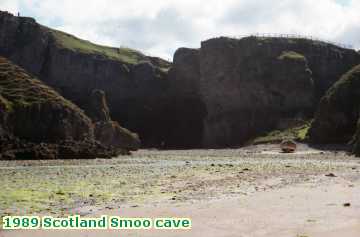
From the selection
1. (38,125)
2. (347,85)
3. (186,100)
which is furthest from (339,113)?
(186,100)

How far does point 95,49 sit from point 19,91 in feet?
259

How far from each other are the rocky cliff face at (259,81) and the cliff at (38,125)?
50849 mm

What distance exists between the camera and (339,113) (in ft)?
321

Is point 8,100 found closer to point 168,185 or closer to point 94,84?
point 168,185

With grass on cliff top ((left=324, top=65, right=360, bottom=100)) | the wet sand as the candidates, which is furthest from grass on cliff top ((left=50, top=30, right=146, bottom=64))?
the wet sand

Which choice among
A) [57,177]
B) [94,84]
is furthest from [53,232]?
[94,84]

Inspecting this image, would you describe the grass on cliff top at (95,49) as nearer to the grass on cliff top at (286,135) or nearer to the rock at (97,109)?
the rock at (97,109)

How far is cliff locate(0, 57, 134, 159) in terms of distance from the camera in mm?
69188

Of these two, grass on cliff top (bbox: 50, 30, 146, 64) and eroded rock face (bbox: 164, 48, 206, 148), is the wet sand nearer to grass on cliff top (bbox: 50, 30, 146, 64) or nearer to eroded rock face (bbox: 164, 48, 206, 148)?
eroded rock face (bbox: 164, 48, 206, 148)

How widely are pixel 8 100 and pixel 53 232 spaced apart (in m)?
69.7

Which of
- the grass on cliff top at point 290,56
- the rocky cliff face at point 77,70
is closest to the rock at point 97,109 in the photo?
the rocky cliff face at point 77,70

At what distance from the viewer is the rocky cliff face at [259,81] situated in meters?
126

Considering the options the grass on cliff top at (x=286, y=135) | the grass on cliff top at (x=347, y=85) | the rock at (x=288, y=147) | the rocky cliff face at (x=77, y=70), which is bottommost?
the rock at (x=288, y=147)

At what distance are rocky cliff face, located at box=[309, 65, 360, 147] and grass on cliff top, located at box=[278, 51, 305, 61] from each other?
27.4 metres
